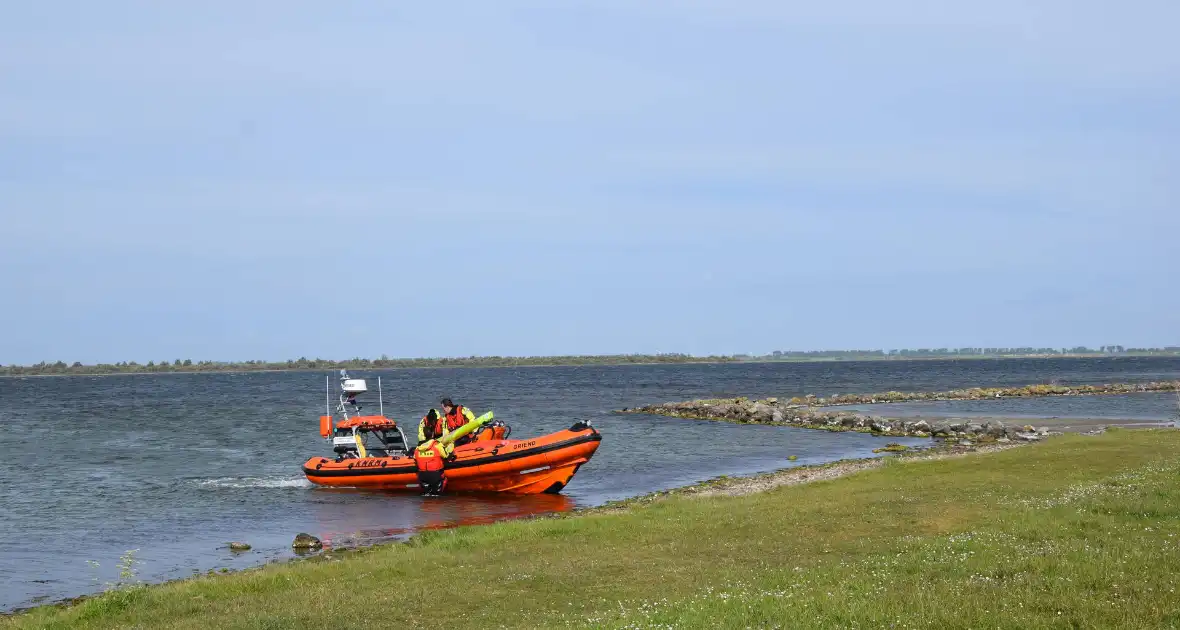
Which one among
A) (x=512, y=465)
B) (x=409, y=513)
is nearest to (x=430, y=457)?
(x=512, y=465)

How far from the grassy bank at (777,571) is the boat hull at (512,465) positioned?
7.94 metres

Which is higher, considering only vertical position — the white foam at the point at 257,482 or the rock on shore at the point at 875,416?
A: the rock on shore at the point at 875,416

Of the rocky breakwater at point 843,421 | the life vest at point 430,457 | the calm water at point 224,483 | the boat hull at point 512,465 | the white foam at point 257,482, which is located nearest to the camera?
the calm water at point 224,483

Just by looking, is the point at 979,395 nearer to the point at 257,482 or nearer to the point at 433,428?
the point at 433,428

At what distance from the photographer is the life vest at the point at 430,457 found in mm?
28203

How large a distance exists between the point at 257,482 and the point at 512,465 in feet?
32.2

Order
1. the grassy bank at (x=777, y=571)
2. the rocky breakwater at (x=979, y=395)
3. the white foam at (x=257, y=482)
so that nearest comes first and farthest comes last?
the grassy bank at (x=777, y=571)
the white foam at (x=257, y=482)
the rocky breakwater at (x=979, y=395)

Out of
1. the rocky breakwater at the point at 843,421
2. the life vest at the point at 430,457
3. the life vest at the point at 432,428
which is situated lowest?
the rocky breakwater at the point at 843,421

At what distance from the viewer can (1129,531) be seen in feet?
40.5

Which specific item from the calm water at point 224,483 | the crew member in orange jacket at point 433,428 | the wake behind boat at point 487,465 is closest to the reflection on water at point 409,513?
the calm water at point 224,483

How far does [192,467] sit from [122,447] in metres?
10.8

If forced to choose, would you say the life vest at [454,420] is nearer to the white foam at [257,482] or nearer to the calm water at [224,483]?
the calm water at [224,483]

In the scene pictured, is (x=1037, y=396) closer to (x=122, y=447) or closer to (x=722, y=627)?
(x=122, y=447)

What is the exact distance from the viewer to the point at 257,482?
3250 cm
